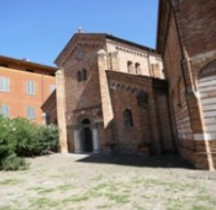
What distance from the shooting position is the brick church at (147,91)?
30.2 feet

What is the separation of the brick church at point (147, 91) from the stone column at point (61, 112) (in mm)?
84

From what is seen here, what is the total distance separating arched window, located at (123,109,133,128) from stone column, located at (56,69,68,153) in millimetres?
6480

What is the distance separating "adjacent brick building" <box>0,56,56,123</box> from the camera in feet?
87.9

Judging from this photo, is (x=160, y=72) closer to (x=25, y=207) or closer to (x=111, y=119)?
(x=111, y=119)

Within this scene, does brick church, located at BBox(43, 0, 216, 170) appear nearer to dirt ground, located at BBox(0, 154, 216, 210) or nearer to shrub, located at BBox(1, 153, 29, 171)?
dirt ground, located at BBox(0, 154, 216, 210)

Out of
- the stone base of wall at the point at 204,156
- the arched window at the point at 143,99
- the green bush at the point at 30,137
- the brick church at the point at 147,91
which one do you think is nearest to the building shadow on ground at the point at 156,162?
the brick church at the point at 147,91

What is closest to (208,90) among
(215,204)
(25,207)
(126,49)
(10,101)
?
(215,204)

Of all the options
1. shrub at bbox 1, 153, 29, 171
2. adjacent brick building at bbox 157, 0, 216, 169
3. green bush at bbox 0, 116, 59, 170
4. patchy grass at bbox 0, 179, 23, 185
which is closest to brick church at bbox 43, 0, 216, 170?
adjacent brick building at bbox 157, 0, 216, 169

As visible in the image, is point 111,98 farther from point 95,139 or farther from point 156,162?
point 156,162

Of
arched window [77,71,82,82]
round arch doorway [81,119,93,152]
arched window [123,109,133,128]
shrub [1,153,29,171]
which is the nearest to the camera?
shrub [1,153,29,171]

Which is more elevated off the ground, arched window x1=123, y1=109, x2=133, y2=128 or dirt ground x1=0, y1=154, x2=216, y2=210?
arched window x1=123, y1=109, x2=133, y2=128

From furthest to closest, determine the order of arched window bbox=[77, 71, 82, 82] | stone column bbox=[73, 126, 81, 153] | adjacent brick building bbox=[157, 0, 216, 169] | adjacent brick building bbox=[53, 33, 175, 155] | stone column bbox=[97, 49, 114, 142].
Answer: arched window bbox=[77, 71, 82, 82]
stone column bbox=[73, 126, 81, 153]
stone column bbox=[97, 49, 114, 142]
adjacent brick building bbox=[53, 33, 175, 155]
adjacent brick building bbox=[157, 0, 216, 169]

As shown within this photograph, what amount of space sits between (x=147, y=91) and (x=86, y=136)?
7.18 m

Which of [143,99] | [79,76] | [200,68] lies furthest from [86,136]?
[200,68]
